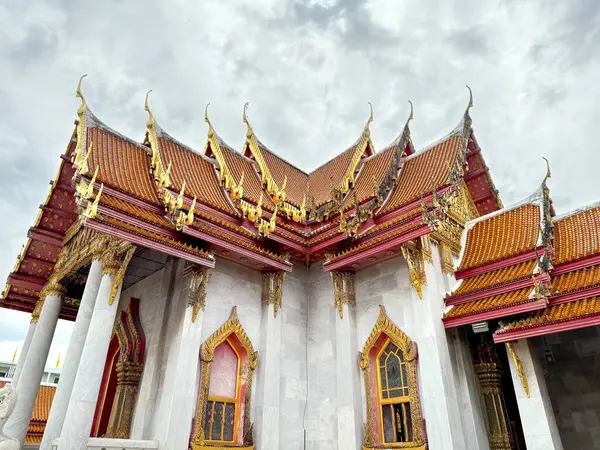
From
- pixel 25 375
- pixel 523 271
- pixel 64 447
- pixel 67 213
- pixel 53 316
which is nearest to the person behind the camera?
pixel 64 447

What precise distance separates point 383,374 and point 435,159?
17.2 ft

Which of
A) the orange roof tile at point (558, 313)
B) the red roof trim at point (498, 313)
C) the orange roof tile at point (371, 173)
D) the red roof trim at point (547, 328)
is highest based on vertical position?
the orange roof tile at point (371, 173)

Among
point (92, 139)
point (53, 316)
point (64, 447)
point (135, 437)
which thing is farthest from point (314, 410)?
point (92, 139)

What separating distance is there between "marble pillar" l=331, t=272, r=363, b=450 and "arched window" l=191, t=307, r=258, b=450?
1.54m

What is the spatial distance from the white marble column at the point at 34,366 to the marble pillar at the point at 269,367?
13.9ft

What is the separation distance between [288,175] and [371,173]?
294 cm

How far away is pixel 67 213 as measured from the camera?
1013cm

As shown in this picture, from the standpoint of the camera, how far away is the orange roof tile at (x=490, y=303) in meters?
6.73

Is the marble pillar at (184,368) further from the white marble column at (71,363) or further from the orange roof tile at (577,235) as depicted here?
the orange roof tile at (577,235)

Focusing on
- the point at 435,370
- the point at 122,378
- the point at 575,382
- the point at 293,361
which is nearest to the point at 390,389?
the point at 435,370

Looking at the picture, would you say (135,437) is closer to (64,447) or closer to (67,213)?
(64,447)

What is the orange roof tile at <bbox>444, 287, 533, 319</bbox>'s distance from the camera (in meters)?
6.73

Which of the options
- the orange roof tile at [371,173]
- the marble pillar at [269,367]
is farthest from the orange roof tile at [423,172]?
the marble pillar at [269,367]

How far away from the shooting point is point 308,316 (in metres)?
9.25
